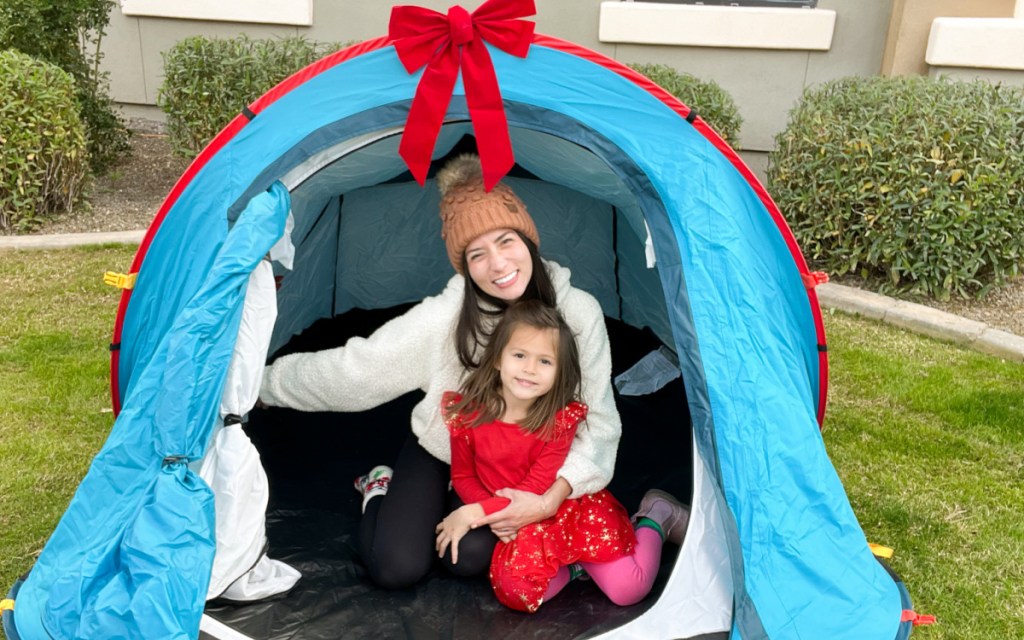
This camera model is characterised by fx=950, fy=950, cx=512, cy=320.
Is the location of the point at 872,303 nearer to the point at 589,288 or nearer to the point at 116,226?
the point at 589,288

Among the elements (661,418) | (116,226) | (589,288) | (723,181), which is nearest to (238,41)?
(116,226)

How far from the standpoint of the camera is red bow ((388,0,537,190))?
6.74ft

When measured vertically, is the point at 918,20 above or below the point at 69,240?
above

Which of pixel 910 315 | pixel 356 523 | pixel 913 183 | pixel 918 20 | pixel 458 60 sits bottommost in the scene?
pixel 356 523

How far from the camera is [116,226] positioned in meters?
4.72

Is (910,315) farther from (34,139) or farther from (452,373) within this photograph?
(34,139)

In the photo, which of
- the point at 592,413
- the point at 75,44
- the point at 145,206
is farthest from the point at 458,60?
the point at 75,44

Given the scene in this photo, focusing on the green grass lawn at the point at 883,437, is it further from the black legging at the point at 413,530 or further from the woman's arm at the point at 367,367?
the black legging at the point at 413,530

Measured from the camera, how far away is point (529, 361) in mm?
2146

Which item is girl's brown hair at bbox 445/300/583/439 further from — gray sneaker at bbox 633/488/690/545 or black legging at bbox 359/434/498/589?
gray sneaker at bbox 633/488/690/545

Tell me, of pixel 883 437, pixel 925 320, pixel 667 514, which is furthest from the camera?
pixel 925 320

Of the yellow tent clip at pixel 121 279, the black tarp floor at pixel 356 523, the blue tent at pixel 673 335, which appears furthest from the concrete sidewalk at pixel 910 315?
the yellow tent clip at pixel 121 279

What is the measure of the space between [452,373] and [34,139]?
296 cm

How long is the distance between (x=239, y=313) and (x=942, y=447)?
2178 millimetres
